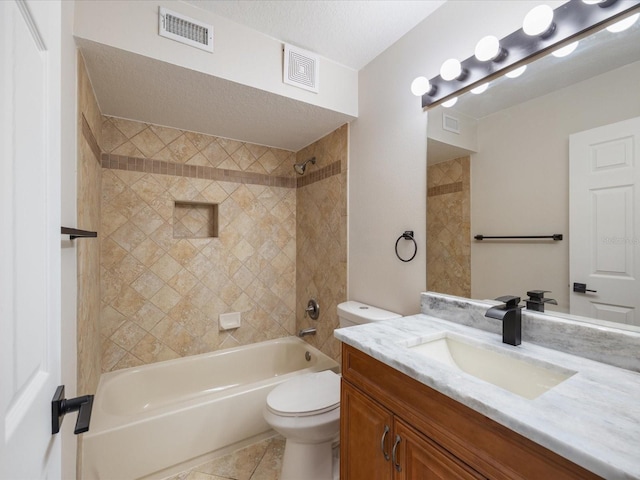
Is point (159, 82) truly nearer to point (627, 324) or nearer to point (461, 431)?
point (461, 431)

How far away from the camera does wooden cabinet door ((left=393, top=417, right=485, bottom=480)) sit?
752 mm

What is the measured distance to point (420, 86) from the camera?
1.51 meters

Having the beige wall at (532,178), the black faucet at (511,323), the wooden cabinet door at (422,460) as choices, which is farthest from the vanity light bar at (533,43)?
the wooden cabinet door at (422,460)

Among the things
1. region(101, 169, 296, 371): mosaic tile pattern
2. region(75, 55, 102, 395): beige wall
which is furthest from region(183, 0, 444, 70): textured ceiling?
region(101, 169, 296, 371): mosaic tile pattern

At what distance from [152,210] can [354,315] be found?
168 centimetres

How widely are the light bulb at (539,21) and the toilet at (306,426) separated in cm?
141

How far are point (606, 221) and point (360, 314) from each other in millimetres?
1164

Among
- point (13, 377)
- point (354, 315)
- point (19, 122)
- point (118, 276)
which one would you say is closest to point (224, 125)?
point (118, 276)

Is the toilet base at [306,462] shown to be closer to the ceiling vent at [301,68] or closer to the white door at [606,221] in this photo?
the white door at [606,221]

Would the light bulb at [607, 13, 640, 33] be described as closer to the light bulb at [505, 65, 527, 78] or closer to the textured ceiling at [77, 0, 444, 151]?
the light bulb at [505, 65, 527, 78]

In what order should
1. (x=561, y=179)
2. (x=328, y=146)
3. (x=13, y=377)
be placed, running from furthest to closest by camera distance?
(x=328, y=146) → (x=561, y=179) → (x=13, y=377)

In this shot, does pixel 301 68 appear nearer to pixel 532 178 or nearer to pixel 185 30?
pixel 185 30

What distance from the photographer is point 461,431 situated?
2.47 ft

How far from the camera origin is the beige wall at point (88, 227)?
133 centimetres
